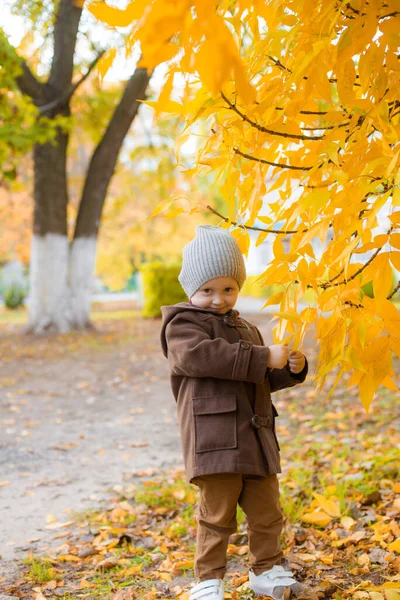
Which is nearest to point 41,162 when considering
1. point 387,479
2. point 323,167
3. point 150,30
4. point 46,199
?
point 46,199

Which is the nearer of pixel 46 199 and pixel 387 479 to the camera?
pixel 387 479

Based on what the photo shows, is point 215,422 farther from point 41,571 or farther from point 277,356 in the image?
point 41,571

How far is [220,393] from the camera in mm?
2230

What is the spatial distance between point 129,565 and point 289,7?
2.35m

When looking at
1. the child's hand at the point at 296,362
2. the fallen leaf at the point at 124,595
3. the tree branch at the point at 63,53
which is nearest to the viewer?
the child's hand at the point at 296,362

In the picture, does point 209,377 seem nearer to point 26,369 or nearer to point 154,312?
point 26,369

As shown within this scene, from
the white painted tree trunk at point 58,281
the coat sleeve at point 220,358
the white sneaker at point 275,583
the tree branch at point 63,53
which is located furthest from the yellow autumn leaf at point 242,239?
the tree branch at point 63,53

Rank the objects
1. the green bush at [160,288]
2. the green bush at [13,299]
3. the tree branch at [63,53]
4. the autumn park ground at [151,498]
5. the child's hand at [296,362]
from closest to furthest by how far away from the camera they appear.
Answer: the child's hand at [296,362] < the autumn park ground at [151,498] < the tree branch at [63,53] < the green bush at [160,288] < the green bush at [13,299]

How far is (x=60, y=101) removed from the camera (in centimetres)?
1151

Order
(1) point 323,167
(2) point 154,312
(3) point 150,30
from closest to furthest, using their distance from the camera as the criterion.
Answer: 1. (3) point 150,30
2. (1) point 323,167
3. (2) point 154,312

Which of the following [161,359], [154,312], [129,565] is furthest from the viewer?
[154,312]

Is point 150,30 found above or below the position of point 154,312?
above

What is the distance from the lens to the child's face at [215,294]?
229 cm

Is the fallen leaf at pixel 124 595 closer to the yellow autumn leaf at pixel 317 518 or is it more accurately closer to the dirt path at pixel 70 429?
the dirt path at pixel 70 429
